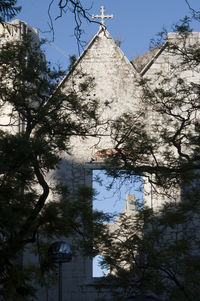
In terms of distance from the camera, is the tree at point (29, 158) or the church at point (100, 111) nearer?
the tree at point (29, 158)

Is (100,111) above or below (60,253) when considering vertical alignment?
above

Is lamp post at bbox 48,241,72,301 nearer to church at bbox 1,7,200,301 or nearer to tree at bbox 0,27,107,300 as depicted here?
tree at bbox 0,27,107,300

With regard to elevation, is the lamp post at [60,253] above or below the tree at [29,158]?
below

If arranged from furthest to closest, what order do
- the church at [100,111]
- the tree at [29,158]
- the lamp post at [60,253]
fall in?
1. the church at [100,111]
2. the lamp post at [60,253]
3. the tree at [29,158]

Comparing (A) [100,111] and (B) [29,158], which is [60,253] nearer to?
(B) [29,158]

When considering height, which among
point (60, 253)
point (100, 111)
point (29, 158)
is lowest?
point (60, 253)

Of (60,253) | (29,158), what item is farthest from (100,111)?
(60,253)

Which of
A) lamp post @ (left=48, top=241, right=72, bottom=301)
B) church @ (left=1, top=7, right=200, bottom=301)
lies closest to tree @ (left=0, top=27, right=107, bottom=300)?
lamp post @ (left=48, top=241, right=72, bottom=301)

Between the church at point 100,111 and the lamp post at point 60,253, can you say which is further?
the church at point 100,111

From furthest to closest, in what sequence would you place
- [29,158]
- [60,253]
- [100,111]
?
[100,111] < [60,253] < [29,158]

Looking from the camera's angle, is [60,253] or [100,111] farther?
[100,111]

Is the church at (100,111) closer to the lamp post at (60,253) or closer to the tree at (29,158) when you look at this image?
the tree at (29,158)

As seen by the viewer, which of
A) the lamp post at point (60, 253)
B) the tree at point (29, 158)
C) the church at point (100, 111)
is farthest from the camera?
the church at point (100, 111)

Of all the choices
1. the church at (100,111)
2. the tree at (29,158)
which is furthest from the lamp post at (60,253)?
the church at (100,111)
